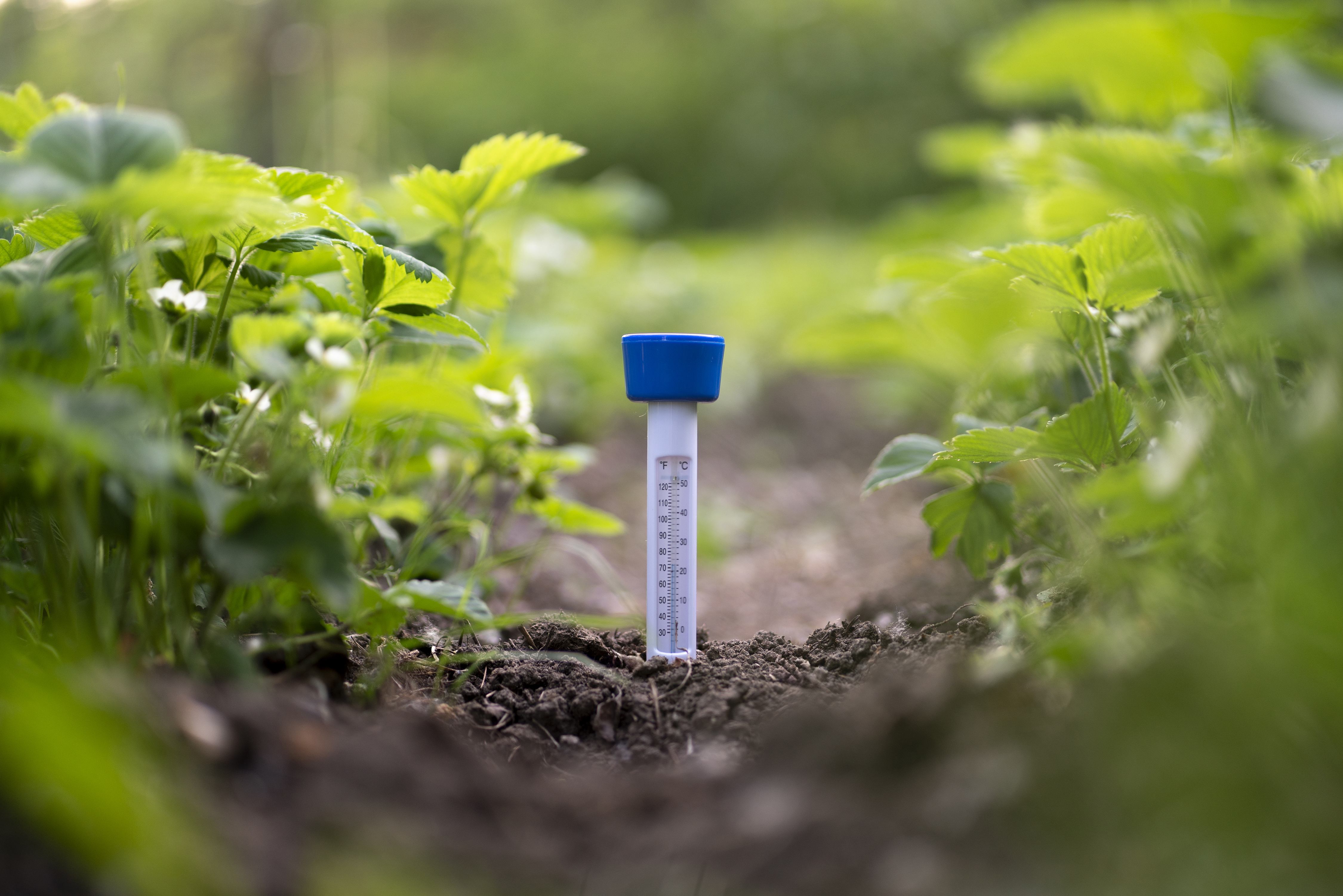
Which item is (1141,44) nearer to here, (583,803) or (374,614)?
(583,803)

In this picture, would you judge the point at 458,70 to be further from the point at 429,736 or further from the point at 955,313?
the point at 429,736

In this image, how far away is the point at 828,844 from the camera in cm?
59

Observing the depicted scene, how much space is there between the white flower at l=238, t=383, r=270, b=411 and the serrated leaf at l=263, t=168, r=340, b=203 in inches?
8.9

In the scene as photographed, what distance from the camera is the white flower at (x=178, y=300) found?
926mm

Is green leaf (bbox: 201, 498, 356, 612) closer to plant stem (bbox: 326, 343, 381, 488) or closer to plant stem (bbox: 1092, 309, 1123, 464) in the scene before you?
plant stem (bbox: 326, 343, 381, 488)

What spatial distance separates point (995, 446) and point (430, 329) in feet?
2.33

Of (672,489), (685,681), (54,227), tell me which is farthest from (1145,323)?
(54,227)

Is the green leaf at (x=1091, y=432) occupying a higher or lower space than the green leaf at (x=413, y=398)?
higher

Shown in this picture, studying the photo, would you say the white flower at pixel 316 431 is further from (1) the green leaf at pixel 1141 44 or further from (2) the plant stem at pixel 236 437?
(1) the green leaf at pixel 1141 44

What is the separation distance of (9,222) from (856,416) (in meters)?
3.26

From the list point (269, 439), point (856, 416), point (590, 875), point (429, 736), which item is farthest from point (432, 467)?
point (856, 416)

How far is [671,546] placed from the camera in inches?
46.9

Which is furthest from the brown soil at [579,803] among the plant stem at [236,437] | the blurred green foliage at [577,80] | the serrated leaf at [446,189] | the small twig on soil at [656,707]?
the blurred green foliage at [577,80]

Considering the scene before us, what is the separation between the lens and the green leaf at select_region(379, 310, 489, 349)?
102 centimetres
